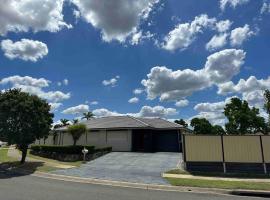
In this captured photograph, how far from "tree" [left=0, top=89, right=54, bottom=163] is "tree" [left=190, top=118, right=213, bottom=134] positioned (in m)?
48.1

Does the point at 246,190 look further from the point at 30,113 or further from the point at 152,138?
the point at 152,138

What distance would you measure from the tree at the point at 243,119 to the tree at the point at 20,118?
4842 centimetres

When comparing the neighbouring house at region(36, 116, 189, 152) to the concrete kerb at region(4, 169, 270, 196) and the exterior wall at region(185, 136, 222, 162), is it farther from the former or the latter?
the concrete kerb at region(4, 169, 270, 196)

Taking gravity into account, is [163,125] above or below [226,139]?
above

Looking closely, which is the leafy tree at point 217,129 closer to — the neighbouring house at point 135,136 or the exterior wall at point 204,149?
the neighbouring house at point 135,136

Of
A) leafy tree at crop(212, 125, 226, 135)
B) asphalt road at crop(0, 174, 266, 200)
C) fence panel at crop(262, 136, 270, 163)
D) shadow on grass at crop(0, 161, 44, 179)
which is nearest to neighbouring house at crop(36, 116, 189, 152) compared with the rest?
shadow on grass at crop(0, 161, 44, 179)

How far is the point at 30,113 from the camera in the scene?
2608 centimetres

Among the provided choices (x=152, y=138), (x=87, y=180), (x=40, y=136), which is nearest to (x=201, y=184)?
(x=87, y=180)

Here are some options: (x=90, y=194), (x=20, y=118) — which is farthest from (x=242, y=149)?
(x=20, y=118)

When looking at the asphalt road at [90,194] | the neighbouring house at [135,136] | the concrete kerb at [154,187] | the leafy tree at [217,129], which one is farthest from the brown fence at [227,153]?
the leafy tree at [217,129]

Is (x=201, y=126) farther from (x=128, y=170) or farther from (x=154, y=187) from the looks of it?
(x=154, y=187)

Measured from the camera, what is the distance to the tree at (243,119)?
64.8 m

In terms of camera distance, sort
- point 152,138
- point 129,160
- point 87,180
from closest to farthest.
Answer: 1. point 87,180
2. point 129,160
3. point 152,138

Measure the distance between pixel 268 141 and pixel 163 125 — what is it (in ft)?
64.1
